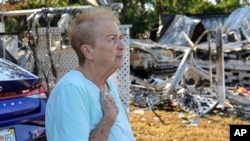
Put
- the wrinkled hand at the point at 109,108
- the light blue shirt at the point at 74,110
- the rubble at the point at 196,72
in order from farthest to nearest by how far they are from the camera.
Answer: the rubble at the point at 196,72
the wrinkled hand at the point at 109,108
the light blue shirt at the point at 74,110

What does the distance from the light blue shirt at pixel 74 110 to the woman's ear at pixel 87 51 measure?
9 centimetres

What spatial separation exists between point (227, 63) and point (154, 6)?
64.3ft

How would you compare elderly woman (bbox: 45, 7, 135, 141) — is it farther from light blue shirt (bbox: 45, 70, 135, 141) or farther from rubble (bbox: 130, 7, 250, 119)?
rubble (bbox: 130, 7, 250, 119)

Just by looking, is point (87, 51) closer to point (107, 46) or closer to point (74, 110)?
point (107, 46)

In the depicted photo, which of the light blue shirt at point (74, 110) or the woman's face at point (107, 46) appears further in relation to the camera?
the woman's face at point (107, 46)

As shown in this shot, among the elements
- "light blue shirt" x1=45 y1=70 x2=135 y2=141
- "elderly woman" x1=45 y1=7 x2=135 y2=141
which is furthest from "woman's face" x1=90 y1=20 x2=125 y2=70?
"light blue shirt" x1=45 y1=70 x2=135 y2=141

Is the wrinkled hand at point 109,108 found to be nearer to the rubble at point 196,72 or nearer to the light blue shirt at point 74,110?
the light blue shirt at point 74,110

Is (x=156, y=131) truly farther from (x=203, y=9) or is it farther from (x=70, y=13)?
(x=203, y=9)

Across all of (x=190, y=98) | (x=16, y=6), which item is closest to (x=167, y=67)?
(x=190, y=98)

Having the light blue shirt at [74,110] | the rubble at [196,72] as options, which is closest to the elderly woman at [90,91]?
the light blue shirt at [74,110]

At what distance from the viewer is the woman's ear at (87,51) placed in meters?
1.80

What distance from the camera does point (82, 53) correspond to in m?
1.83

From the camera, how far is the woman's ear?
1804 millimetres

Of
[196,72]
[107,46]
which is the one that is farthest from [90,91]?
[196,72]
